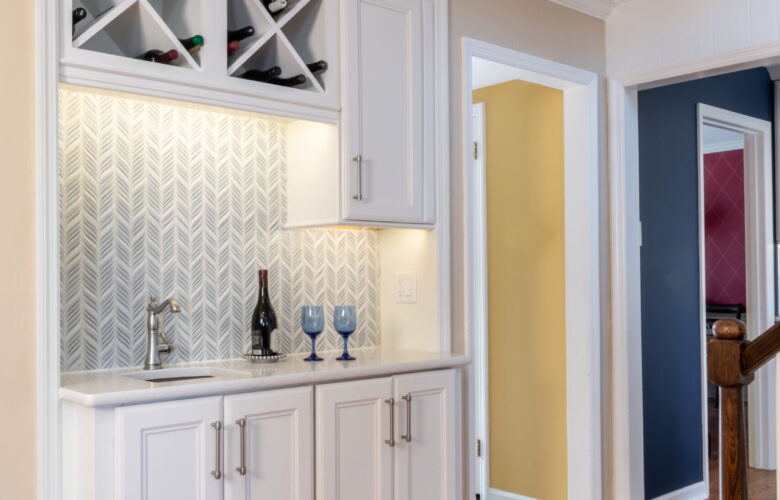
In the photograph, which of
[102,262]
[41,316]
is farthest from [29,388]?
[102,262]

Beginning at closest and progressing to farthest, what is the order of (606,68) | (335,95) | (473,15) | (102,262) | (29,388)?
(29,388), (102,262), (335,95), (473,15), (606,68)

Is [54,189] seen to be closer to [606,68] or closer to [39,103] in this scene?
[39,103]

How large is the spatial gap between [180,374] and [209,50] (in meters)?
1.01

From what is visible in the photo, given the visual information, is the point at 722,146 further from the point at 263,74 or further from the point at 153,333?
the point at 153,333

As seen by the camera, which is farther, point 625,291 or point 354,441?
point 625,291

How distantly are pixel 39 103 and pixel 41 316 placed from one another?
0.56 metres

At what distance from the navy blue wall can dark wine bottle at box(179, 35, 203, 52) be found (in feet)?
7.67

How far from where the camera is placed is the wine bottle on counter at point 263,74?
2.50 meters

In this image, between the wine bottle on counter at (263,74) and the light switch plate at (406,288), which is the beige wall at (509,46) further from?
the wine bottle on counter at (263,74)

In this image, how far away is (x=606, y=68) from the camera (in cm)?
374

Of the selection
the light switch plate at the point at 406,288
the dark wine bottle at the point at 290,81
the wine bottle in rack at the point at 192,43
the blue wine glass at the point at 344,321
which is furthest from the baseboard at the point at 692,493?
the wine bottle in rack at the point at 192,43

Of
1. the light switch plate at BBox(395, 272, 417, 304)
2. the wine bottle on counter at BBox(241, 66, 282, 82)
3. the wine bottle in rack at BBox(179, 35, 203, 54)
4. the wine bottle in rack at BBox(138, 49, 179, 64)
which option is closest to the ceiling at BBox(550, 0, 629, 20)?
the light switch plate at BBox(395, 272, 417, 304)

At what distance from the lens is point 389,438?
2.62m

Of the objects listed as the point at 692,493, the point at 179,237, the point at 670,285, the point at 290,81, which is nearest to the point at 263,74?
the point at 290,81
